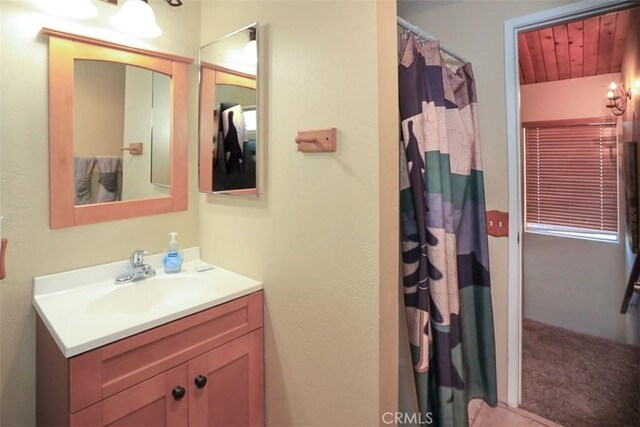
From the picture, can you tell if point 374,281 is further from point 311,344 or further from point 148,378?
point 148,378

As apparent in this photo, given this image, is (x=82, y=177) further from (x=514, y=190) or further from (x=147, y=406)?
(x=514, y=190)

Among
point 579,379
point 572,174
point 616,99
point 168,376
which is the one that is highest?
point 616,99

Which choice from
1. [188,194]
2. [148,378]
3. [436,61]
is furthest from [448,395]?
[188,194]

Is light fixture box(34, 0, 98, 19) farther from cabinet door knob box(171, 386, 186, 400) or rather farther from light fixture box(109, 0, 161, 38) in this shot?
cabinet door knob box(171, 386, 186, 400)

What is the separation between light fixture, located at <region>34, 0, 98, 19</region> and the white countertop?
101cm

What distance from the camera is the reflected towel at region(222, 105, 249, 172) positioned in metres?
1.47

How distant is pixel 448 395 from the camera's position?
4.04 ft

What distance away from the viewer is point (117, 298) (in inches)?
53.2

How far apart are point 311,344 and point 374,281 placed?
0.40 meters

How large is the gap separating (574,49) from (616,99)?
0.59 meters

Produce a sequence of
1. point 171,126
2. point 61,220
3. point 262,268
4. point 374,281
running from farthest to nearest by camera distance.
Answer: point 171,126 → point 262,268 → point 61,220 → point 374,281

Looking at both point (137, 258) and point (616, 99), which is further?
point (616, 99)
